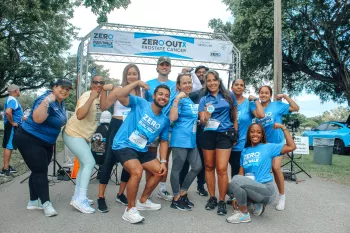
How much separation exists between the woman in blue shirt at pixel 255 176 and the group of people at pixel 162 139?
0.01m

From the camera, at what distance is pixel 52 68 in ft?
79.6

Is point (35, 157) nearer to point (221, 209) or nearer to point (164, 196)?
point (164, 196)

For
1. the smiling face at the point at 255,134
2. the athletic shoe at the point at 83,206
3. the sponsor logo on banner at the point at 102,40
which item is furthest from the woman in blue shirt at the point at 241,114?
the sponsor logo on banner at the point at 102,40

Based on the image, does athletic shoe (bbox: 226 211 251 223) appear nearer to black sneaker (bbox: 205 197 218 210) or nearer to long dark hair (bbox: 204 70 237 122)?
black sneaker (bbox: 205 197 218 210)

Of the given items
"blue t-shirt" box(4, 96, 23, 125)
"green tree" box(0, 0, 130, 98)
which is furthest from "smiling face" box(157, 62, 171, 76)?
"green tree" box(0, 0, 130, 98)

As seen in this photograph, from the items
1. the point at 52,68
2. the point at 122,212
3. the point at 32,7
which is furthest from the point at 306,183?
the point at 52,68

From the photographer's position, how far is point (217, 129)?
Answer: 4.30m

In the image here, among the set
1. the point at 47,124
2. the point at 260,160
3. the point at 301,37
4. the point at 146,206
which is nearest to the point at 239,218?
the point at 260,160

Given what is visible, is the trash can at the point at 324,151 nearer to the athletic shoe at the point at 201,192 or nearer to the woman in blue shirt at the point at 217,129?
the athletic shoe at the point at 201,192

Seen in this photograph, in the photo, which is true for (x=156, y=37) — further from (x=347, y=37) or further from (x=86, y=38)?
(x=347, y=37)

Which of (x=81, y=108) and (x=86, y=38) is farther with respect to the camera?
(x=86, y=38)

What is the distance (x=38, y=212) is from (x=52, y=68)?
71.9 feet

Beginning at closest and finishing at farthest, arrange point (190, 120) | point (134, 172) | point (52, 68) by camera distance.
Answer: point (134, 172) < point (190, 120) < point (52, 68)

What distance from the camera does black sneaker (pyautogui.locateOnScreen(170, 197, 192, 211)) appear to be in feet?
14.4
